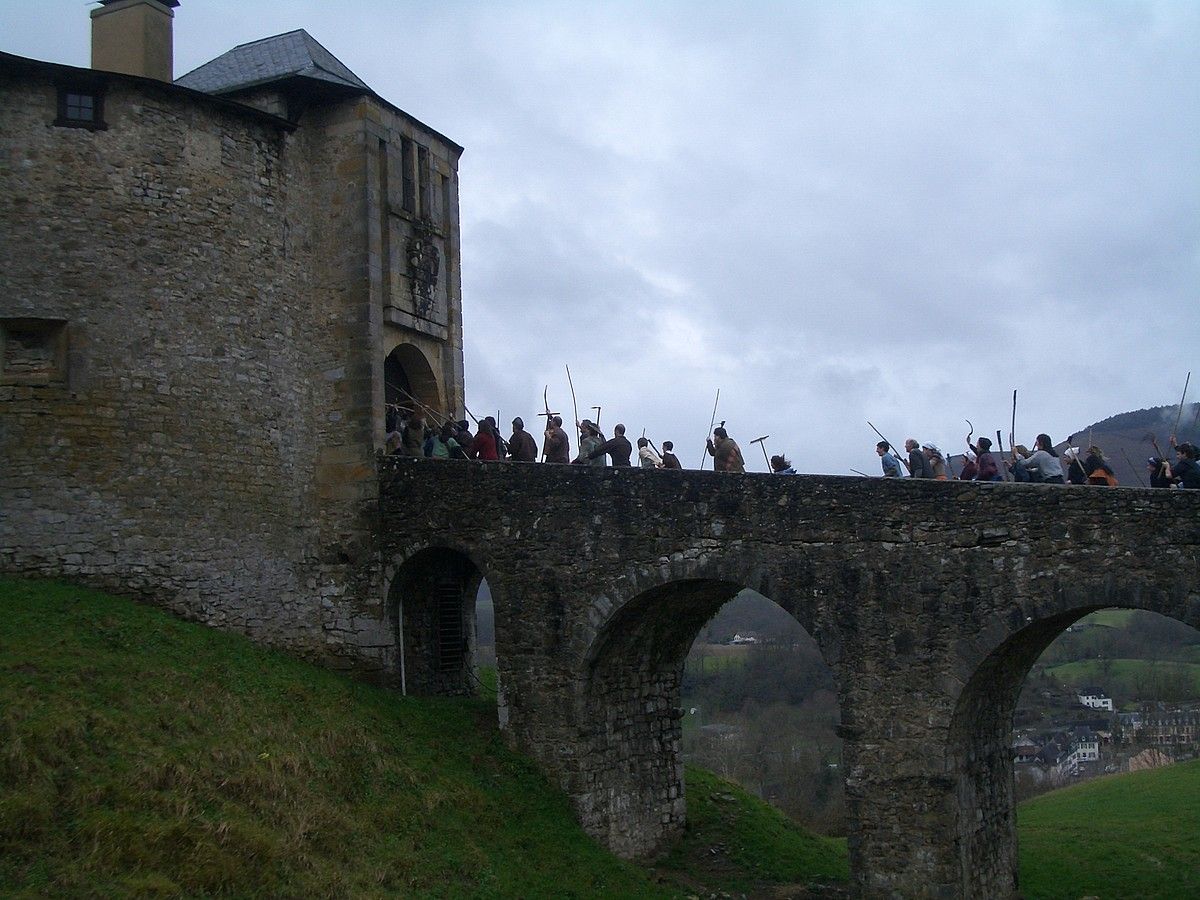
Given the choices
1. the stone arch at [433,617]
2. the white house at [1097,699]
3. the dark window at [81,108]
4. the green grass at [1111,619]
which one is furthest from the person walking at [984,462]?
the green grass at [1111,619]

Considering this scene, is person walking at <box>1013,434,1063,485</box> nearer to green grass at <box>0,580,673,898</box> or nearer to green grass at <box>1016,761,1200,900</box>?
green grass at <box>1016,761,1200,900</box>

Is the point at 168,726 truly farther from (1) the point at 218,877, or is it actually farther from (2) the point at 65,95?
(2) the point at 65,95

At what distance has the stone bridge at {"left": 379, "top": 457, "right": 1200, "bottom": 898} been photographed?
14250 millimetres

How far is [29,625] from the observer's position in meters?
14.8

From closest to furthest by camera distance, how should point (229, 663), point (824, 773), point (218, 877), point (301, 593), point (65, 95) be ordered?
point (218, 877), point (229, 663), point (65, 95), point (301, 593), point (824, 773)

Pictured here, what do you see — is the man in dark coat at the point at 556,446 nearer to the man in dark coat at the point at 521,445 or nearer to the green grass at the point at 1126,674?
the man in dark coat at the point at 521,445

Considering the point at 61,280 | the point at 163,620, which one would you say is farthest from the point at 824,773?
the point at 61,280

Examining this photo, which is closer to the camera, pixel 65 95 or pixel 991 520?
pixel 991 520

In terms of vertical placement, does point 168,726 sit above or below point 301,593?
below

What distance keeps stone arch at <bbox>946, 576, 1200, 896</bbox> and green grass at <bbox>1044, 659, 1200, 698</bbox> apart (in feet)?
126

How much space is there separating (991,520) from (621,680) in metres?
6.20

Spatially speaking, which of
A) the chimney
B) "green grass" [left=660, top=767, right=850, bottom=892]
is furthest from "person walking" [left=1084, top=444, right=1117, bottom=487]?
the chimney

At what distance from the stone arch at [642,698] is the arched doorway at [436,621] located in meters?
3.23

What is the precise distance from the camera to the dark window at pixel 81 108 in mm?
17422
